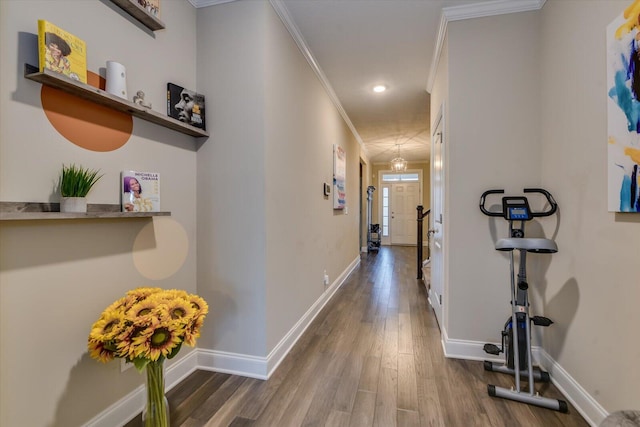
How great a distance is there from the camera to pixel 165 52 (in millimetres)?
1786

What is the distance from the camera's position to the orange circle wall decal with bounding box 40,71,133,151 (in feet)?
4.00

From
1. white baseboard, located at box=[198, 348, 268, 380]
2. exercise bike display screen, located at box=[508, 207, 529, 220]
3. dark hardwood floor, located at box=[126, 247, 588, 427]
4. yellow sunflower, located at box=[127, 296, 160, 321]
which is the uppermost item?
exercise bike display screen, located at box=[508, 207, 529, 220]

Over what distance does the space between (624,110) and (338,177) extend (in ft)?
9.71

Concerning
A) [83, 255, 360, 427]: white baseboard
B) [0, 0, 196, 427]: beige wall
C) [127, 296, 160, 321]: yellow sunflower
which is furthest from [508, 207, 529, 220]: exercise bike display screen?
[0, 0, 196, 427]: beige wall

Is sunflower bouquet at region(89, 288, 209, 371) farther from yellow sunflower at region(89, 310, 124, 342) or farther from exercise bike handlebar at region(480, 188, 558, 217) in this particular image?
exercise bike handlebar at region(480, 188, 558, 217)

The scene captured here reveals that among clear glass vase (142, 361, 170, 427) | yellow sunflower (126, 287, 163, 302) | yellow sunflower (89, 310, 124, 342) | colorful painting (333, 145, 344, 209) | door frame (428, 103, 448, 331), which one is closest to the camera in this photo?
yellow sunflower (89, 310, 124, 342)

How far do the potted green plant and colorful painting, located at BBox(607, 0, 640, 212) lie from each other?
2.39m

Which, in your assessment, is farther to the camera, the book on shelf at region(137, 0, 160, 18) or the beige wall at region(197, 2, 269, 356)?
the beige wall at region(197, 2, 269, 356)

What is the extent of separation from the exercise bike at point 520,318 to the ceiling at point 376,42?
4.76 feet

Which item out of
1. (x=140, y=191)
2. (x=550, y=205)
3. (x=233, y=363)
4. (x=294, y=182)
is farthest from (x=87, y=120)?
(x=550, y=205)

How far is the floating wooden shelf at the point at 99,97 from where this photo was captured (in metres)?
1.12

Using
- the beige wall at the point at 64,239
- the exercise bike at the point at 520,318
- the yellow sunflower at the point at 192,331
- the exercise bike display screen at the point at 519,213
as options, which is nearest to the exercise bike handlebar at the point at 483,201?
the exercise bike at the point at 520,318

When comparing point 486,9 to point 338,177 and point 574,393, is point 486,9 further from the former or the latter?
point 574,393

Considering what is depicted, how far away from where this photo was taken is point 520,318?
1790 mm
